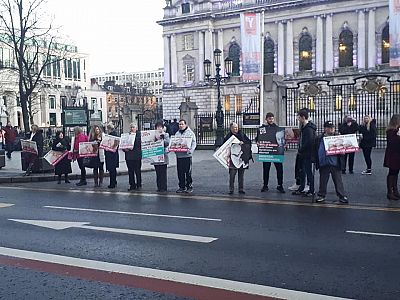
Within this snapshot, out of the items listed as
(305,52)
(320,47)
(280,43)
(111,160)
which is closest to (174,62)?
(280,43)

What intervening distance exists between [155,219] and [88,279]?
371cm

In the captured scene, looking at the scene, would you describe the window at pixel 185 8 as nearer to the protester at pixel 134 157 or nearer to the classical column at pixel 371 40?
the classical column at pixel 371 40

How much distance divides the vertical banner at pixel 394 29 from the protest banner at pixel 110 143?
2843 centimetres

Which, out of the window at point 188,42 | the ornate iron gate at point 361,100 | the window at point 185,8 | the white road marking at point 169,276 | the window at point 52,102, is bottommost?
the white road marking at point 169,276

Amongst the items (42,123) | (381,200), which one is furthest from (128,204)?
(42,123)

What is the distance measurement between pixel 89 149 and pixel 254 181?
5.02 m

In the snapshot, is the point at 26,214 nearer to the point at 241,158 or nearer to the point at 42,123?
the point at 241,158

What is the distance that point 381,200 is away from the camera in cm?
1086

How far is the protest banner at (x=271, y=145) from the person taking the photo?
1253 cm

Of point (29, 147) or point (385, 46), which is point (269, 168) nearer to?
point (29, 147)

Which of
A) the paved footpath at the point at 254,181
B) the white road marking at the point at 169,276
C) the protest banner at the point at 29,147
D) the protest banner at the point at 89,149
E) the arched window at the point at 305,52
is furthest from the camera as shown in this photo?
the arched window at the point at 305,52

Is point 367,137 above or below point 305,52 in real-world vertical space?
below

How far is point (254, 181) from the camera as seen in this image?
48.1 ft

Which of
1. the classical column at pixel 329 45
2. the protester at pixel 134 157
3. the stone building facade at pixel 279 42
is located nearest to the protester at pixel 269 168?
the protester at pixel 134 157
